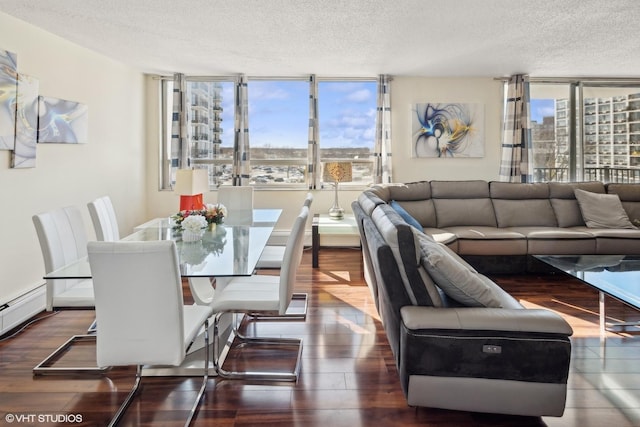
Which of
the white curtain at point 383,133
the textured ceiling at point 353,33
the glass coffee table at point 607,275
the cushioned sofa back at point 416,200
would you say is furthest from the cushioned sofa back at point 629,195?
the white curtain at point 383,133

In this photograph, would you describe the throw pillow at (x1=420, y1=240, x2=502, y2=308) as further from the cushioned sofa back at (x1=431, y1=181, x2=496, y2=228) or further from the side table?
the cushioned sofa back at (x1=431, y1=181, x2=496, y2=228)

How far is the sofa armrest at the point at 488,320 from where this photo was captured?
6.01 ft

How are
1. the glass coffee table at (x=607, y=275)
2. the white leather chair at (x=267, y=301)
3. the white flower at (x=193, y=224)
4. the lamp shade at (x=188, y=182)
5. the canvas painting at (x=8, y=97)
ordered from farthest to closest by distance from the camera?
the lamp shade at (x=188, y=182) < the canvas painting at (x=8, y=97) < the white flower at (x=193, y=224) < the glass coffee table at (x=607, y=275) < the white leather chair at (x=267, y=301)

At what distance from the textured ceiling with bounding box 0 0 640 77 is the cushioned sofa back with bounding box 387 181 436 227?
1465mm

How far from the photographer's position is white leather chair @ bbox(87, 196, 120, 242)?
301 centimetres

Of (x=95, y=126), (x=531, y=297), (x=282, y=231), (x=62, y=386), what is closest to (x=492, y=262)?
(x=531, y=297)

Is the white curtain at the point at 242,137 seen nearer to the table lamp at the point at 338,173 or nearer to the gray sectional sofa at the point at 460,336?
the table lamp at the point at 338,173

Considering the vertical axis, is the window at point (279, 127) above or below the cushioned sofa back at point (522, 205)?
above

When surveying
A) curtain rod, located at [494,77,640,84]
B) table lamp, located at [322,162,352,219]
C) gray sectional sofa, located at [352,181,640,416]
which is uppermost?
curtain rod, located at [494,77,640,84]

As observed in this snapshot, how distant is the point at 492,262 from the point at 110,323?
146 inches

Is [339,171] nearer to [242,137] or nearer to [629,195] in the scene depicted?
[242,137]

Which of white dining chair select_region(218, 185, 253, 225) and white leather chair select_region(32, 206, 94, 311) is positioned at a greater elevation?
white dining chair select_region(218, 185, 253, 225)

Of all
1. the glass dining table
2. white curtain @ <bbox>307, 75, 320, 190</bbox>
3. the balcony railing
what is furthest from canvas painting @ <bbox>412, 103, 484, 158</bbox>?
the glass dining table

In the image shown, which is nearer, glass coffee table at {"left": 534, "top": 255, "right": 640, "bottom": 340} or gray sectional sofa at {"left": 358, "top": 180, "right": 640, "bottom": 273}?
glass coffee table at {"left": 534, "top": 255, "right": 640, "bottom": 340}
